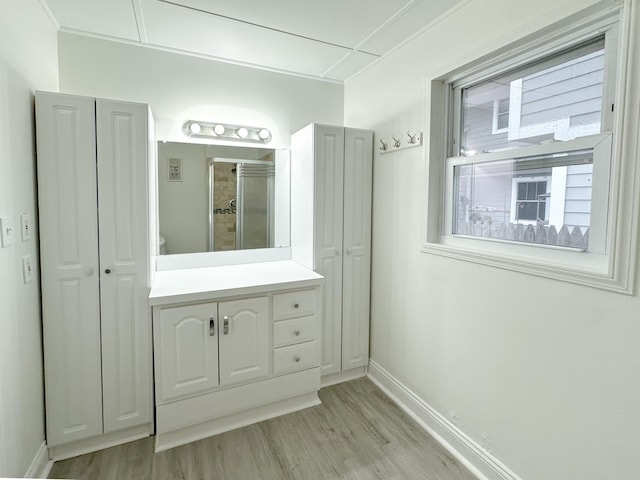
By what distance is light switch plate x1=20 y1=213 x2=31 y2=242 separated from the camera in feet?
4.88

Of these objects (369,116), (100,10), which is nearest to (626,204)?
(369,116)

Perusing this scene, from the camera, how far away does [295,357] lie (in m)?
2.15

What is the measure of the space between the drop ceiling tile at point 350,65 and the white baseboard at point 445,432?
230cm

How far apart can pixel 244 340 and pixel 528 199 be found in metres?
1.72

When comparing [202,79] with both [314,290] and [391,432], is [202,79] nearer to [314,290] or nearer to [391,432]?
[314,290]

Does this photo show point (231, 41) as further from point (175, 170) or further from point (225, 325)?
point (225, 325)

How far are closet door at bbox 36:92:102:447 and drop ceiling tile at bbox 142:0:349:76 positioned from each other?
2.23ft

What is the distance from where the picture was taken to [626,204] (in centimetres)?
114

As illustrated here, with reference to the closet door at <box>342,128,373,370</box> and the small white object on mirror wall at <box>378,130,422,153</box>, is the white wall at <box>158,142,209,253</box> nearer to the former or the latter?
the closet door at <box>342,128,373,370</box>

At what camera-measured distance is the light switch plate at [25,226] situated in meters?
1.49

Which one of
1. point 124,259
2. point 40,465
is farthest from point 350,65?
point 40,465

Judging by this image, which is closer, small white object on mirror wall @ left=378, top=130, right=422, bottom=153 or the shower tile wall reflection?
small white object on mirror wall @ left=378, top=130, right=422, bottom=153

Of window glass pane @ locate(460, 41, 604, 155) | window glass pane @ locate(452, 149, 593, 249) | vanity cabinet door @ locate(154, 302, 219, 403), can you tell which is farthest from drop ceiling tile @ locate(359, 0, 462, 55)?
vanity cabinet door @ locate(154, 302, 219, 403)

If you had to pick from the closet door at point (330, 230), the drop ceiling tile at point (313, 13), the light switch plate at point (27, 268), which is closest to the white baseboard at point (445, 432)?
the closet door at point (330, 230)
